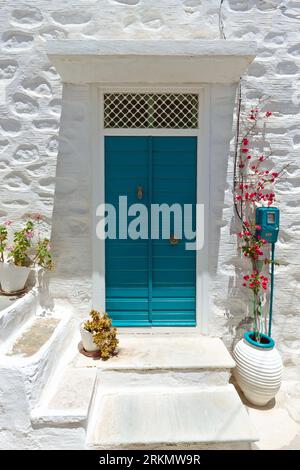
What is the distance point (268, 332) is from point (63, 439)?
2.77 metres

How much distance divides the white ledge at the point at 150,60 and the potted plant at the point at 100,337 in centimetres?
290

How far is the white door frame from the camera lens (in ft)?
13.9

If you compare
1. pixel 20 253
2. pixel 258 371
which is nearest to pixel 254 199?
pixel 258 371

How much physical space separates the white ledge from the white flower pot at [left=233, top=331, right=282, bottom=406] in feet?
10.5

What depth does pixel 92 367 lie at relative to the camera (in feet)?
12.1

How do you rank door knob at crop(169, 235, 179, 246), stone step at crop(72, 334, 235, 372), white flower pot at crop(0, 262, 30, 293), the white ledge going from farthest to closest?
1. door knob at crop(169, 235, 179, 246)
2. white flower pot at crop(0, 262, 30, 293)
3. stone step at crop(72, 334, 235, 372)
4. the white ledge

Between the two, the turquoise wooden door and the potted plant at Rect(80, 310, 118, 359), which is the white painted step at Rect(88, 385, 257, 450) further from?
the turquoise wooden door

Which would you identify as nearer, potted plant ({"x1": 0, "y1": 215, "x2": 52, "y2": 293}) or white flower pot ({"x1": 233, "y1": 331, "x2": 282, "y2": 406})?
white flower pot ({"x1": 233, "y1": 331, "x2": 282, "y2": 406})

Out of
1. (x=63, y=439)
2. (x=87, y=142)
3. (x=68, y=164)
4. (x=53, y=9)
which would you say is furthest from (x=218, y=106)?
(x=63, y=439)

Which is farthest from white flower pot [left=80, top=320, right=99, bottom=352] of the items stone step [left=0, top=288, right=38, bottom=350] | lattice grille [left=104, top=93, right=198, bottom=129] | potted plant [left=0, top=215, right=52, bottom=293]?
lattice grille [left=104, top=93, right=198, bottom=129]

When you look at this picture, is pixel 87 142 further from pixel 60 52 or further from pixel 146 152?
pixel 60 52

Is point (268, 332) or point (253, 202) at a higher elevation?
point (253, 202)

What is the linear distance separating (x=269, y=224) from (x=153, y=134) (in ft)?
5.99

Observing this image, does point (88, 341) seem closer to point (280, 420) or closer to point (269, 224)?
point (280, 420)
